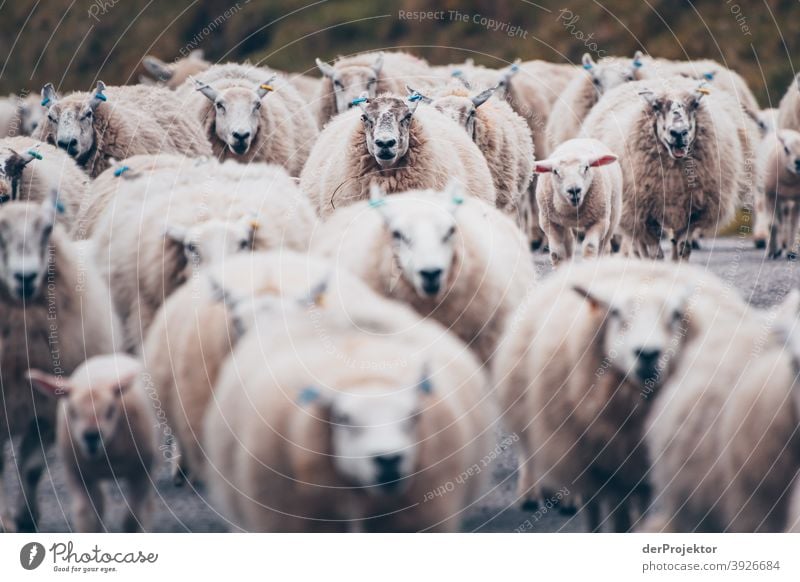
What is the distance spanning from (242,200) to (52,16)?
14.6ft

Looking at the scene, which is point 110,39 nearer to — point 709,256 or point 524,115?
point 524,115

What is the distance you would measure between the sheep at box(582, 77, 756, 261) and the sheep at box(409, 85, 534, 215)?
87 centimetres

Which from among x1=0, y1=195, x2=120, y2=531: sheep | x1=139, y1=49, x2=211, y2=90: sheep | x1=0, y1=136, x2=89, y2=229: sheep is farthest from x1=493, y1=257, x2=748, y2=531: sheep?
x1=139, y1=49, x2=211, y2=90: sheep

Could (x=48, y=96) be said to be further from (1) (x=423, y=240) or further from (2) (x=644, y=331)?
(2) (x=644, y=331)

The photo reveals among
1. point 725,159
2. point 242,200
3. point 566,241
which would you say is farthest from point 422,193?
point 725,159

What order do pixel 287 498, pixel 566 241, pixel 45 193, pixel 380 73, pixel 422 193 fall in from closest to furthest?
pixel 287 498 < pixel 422 193 < pixel 45 193 < pixel 566 241 < pixel 380 73

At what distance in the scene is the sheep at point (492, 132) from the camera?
10094 millimetres

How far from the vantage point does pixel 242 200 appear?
7125 millimetres

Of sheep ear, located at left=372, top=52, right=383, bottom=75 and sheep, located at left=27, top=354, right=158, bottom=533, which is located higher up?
sheep ear, located at left=372, top=52, right=383, bottom=75

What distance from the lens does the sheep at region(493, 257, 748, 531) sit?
5250 mm

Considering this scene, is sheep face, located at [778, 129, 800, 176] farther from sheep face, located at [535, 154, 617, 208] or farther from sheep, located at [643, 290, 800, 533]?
sheep, located at [643, 290, 800, 533]

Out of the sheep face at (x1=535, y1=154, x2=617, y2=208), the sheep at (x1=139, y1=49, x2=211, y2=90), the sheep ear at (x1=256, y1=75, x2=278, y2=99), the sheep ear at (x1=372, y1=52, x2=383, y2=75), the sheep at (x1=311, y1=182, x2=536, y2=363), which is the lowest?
the sheep at (x1=311, y1=182, x2=536, y2=363)

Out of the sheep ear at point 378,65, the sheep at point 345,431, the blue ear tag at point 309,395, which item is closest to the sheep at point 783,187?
the sheep ear at point 378,65

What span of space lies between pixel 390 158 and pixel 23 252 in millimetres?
2727
